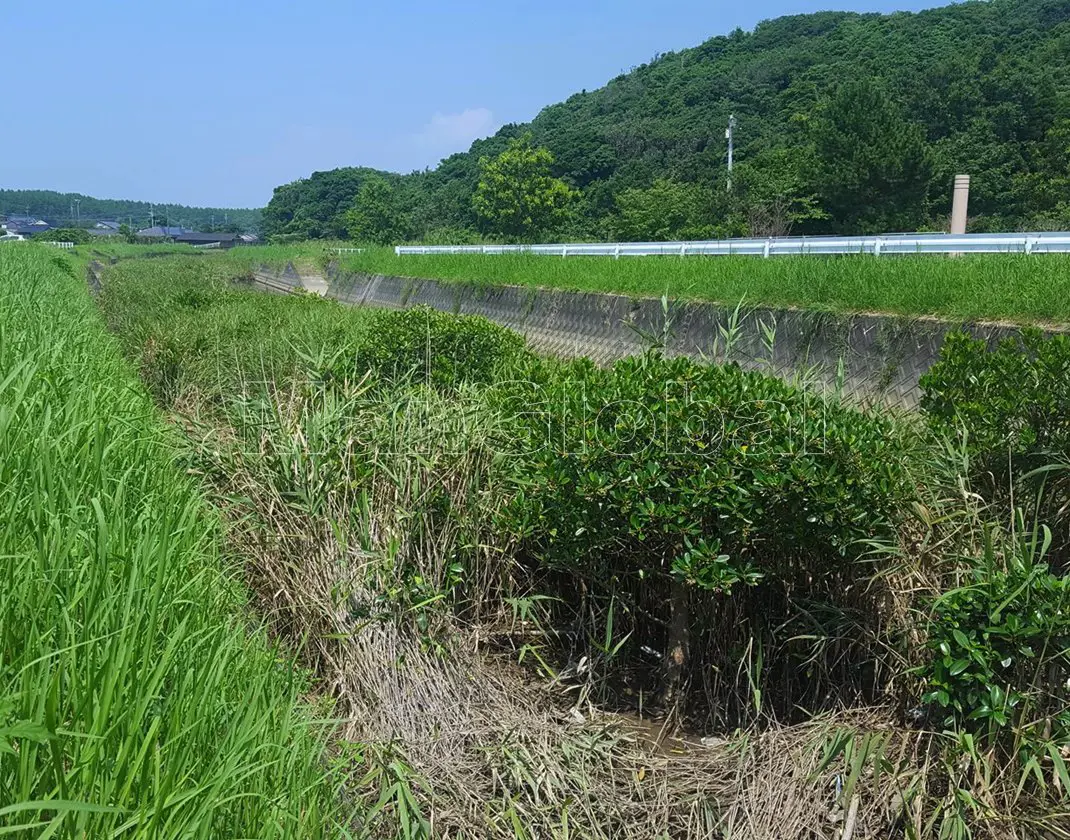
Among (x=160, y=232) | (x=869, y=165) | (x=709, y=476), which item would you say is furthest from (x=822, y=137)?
(x=160, y=232)

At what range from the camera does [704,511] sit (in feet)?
10.5

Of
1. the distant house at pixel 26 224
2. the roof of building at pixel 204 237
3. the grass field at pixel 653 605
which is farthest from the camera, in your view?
the distant house at pixel 26 224

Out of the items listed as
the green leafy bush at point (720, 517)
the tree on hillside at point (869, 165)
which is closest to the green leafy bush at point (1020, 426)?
the green leafy bush at point (720, 517)

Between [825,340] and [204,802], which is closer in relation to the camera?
[204,802]

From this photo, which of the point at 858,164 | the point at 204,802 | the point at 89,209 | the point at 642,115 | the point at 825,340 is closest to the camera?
the point at 204,802

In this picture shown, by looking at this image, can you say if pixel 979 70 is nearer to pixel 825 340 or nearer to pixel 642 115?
pixel 642 115

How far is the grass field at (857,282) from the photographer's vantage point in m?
6.29

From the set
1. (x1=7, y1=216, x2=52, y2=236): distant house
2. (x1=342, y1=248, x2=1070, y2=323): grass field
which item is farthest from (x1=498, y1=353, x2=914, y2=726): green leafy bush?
(x1=7, y1=216, x2=52, y2=236): distant house

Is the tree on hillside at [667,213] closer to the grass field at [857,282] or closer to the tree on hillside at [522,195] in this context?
the tree on hillside at [522,195]

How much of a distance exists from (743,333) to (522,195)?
35403mm

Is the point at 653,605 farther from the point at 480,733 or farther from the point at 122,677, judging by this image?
the point at 122,677

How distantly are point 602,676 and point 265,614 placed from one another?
1332 mm

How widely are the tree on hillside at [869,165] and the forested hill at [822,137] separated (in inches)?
2.3

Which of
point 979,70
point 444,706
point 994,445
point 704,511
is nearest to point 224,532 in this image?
point 444,706
